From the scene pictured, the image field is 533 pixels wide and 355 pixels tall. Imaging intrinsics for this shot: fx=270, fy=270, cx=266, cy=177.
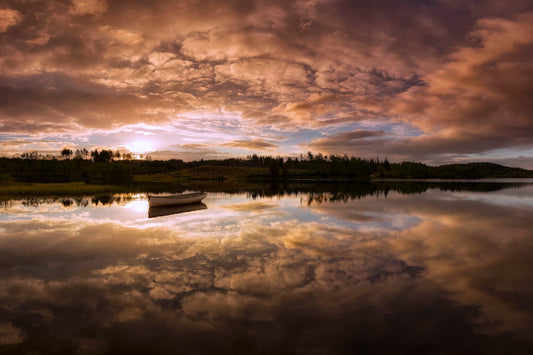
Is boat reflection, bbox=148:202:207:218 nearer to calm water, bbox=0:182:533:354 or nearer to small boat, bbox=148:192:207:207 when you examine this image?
small boat, bbox=148:192:207:207

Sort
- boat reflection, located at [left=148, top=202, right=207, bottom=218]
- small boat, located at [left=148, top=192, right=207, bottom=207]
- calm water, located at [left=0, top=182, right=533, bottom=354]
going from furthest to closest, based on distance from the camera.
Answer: small boat, located at [left=148, top=192, right=207, bottom=207] < boat reflection, located at [left=148, top=202, right=207, bottom=218] < calm water, located at [left=0, top=182, right=533, bottom=354]

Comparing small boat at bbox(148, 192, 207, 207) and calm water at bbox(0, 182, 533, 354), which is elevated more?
small boat at bbox(148, 192, 207, 207)

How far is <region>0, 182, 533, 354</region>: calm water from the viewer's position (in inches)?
353

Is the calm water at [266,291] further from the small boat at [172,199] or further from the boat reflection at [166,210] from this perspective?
the small boat at [172,199]

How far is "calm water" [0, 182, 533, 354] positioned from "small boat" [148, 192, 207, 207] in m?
13.8

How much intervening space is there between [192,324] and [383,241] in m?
16.6

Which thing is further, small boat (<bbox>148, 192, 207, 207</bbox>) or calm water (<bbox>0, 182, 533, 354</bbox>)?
small boat (<bbox>148, 192, 207, 207</bbox>)

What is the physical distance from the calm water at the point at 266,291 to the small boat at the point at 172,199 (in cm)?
1378

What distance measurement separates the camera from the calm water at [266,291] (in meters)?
8.98

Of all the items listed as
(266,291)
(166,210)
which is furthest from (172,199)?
(266,291)

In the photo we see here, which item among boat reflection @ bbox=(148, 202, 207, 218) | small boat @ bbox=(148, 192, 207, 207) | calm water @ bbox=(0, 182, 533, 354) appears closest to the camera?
calm water @ bbox=(0, 182, 533, 354)

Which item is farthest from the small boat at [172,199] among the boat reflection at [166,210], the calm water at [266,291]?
the calm water at [266,291]

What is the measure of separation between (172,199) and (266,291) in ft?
105

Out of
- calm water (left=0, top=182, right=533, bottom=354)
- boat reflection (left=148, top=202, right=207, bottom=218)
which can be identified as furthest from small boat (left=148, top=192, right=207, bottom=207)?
calm water (left=0, top=182, right=533, bottom=354)
